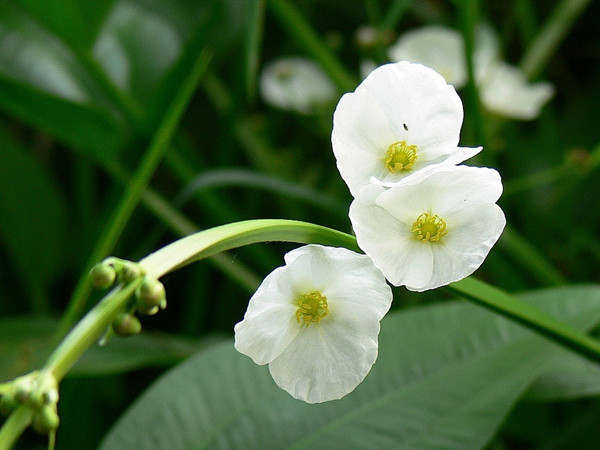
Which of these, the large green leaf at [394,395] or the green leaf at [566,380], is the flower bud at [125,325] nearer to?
the large green leaf at [394,395]

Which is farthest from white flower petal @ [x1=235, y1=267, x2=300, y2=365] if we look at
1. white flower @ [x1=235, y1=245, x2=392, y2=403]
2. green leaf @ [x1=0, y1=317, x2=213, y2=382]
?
green leaf @ [x1=0, y1=317, x2=213, y2=382]

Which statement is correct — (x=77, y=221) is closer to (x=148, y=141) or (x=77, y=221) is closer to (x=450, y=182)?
(x=148, y=141)

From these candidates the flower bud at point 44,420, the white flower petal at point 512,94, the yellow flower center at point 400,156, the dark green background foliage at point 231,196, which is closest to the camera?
the flower bud at point 44,420

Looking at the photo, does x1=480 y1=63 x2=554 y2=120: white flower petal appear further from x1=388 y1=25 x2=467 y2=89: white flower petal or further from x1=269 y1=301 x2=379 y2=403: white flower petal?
x1=269 y1=301 x2=379 y2=403: white flower petal

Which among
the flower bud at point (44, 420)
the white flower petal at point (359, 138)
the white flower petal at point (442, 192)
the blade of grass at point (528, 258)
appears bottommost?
the flower bud at point (44, 420)

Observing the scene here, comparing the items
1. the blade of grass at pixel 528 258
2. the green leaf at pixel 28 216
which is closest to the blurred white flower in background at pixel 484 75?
the blade of grass at pixel 528 258

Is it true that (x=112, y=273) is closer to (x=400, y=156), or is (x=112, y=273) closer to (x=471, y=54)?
(x=400, y=156)
